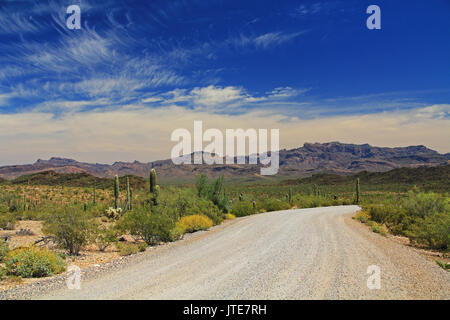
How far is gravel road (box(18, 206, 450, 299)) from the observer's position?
696 cm

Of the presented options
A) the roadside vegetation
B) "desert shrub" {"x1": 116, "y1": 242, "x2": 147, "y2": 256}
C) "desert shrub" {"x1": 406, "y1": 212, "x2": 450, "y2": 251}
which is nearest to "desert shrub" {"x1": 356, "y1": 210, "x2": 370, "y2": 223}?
the roadside vegetation

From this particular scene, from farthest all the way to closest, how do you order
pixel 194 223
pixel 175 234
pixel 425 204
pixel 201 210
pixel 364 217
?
pixel 364 217, pixel 201 210, pixel 194 223, pixel 425 204, pixel 175 234

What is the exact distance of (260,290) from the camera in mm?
7137

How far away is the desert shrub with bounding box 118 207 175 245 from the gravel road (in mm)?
1716

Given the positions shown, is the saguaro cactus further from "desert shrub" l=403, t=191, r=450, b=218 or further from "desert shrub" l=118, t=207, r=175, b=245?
"desert shrub" l=403, t=191, r=450, b=218

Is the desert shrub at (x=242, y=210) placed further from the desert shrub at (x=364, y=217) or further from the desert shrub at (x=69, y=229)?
the desert shrub at (x=69, y=229)

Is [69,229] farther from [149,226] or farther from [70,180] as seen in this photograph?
[70,180]

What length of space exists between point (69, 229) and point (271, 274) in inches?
334

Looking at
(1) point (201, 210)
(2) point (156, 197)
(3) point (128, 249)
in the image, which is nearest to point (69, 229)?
(3) point (128, 249)

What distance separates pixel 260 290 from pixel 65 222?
909cm

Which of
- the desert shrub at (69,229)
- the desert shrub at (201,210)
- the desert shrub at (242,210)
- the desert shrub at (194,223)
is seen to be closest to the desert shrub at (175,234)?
the desert shrub at (194,223)

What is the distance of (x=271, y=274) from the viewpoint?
27.7ft
